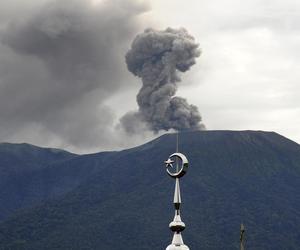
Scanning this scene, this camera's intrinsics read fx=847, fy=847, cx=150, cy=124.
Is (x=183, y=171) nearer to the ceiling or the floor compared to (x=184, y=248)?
nearer to the ceiling

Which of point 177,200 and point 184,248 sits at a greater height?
point 177,200

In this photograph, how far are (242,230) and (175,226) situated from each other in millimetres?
976

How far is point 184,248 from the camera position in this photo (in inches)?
450

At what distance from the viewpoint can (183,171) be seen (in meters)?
11.8

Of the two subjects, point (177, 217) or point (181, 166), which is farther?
point (181, 166)

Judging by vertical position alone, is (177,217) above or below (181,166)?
below

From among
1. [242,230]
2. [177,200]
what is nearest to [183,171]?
[177,200]

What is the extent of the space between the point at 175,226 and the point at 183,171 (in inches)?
31.1

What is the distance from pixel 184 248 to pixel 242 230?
3.54ft

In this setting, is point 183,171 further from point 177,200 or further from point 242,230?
point 242,230

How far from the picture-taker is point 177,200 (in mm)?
11914
